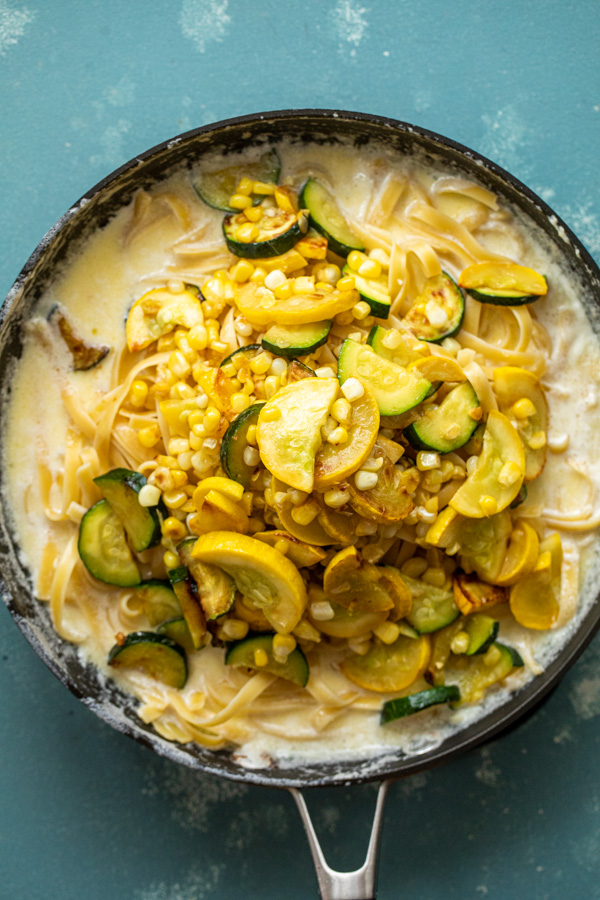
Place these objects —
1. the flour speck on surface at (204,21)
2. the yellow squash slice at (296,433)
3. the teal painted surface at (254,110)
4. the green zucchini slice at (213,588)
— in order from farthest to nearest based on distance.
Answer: the flour speck on surface at (204,21), the teal painted surface at (254,110), the green zucchini slice at (213,588), the yellow squash slice at (296,433)

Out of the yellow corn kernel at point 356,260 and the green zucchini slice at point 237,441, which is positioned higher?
the yellow corn kernel at point 356,260

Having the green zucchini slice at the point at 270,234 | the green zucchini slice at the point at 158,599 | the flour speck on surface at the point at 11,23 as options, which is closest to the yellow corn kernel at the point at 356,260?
the green zucchini slice at the point at 270,234

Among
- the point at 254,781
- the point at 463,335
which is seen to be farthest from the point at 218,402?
the point at 254,781

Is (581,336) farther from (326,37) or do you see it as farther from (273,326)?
(326,37)

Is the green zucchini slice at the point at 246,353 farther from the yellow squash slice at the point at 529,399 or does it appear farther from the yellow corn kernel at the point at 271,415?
the yellow squash slice at the point at 529,399

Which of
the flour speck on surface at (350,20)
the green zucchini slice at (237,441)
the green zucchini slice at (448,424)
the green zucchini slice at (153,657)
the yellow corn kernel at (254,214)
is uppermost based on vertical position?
the flour speck on surface at (350,20)

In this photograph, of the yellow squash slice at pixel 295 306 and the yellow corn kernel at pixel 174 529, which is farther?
the yellow corn kernel at pixel 174 529

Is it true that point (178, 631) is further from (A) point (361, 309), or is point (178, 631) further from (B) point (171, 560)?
(A) point (361, 309)
